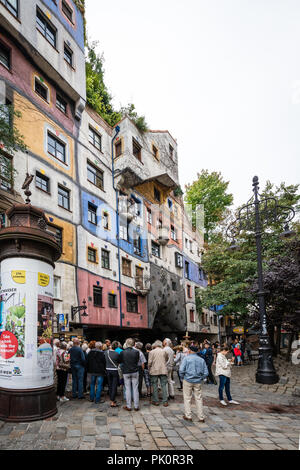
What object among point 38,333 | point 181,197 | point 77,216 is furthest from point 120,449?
point 181,197

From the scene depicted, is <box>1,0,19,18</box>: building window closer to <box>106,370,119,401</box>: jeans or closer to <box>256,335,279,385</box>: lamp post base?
<box>106,370,119,401</box>: jeans

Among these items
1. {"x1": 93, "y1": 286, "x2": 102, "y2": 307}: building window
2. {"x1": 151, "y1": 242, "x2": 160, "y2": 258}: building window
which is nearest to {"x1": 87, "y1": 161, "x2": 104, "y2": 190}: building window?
{"x1": 93, "y1": 286, "x2": 102, "y2": 307}: building window

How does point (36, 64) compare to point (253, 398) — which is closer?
point (253, 398)

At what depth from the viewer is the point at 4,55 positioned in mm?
14961

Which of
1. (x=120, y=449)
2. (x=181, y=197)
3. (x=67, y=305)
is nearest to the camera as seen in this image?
(x=120, y=449)

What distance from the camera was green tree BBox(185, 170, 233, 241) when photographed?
3594 cm

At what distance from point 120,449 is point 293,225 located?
22.4 meters

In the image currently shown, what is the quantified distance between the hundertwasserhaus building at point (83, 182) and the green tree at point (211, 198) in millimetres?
7797

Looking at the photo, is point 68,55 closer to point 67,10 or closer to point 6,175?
point 67,10

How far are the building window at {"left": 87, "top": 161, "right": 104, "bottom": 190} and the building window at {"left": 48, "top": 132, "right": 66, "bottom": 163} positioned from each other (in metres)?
2.49

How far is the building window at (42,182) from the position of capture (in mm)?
15710

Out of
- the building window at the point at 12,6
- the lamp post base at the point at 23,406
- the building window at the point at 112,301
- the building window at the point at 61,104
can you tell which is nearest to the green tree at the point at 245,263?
the building window at the point at 112,301

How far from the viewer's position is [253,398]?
392 inches

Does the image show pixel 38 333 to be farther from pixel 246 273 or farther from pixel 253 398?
pixel 246 273
